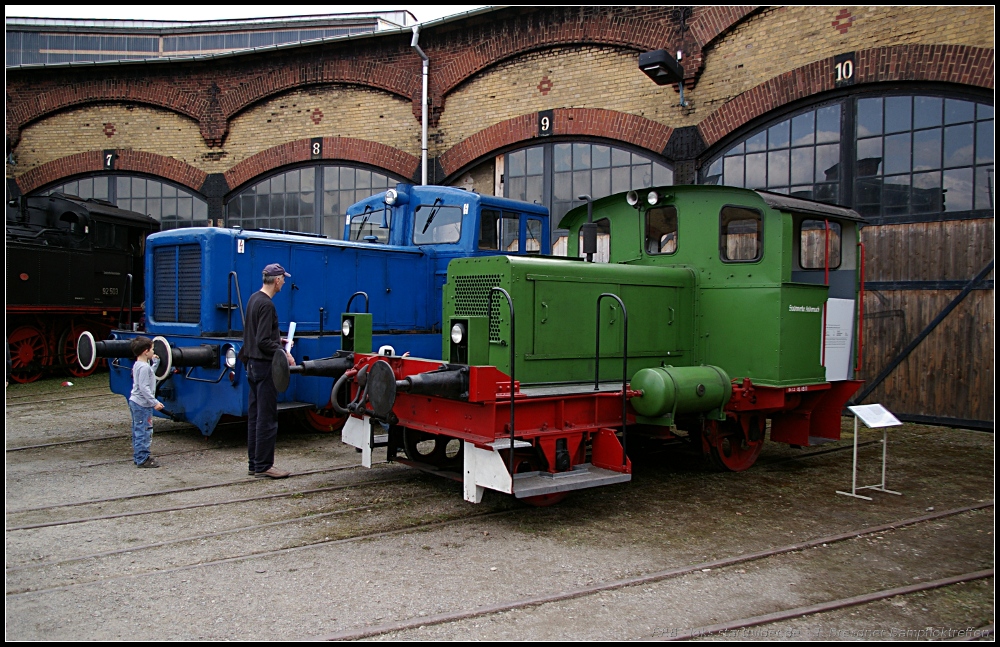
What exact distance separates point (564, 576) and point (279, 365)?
296cm

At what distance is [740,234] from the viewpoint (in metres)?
6.61

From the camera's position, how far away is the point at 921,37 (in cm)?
1024

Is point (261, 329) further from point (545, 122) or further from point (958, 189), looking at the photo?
point (958, 189)

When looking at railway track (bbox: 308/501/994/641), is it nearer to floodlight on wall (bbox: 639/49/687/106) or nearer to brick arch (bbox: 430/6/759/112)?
floodlight on wall (bbox: 639/49/687/106)

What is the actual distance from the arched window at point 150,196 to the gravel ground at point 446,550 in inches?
431

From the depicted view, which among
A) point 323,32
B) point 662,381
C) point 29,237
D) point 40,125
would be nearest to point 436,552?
point 662,381

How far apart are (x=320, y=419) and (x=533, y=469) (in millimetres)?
4060

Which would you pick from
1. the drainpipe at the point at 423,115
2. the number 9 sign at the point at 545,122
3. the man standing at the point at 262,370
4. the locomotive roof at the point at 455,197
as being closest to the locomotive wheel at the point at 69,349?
the drainpipe at the point at 423,115

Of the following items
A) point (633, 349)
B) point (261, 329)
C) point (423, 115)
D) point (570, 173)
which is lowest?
point (633, 349)

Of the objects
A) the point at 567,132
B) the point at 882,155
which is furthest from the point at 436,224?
the point at 882,155

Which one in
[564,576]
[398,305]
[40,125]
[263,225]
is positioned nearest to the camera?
[564,576]

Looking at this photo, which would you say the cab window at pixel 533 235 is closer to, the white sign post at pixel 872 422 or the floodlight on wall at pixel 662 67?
the floodlight on wall at pixel 662 67

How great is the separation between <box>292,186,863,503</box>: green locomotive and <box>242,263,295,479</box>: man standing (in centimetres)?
81

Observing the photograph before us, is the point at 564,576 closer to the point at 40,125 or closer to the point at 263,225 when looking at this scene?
the point at 263,225
